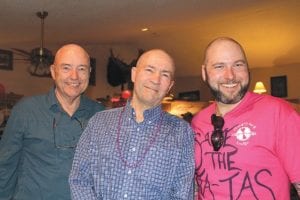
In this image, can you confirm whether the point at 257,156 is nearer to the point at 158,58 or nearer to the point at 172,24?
the point at 158,58

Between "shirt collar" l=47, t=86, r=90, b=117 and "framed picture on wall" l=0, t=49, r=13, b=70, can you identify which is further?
"framed picture on wall" l=0, t=49, r=13, b=70

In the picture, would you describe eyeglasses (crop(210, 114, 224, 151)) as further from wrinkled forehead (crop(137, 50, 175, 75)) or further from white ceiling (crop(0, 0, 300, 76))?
white ceiling (crop(0, 0, 300, 76))

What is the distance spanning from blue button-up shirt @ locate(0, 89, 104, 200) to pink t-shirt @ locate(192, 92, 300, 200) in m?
0.75

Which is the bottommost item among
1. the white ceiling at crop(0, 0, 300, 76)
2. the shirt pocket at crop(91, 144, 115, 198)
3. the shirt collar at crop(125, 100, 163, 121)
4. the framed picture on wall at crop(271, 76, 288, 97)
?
the shirt pocket at crop(91, 144, 115, 198)

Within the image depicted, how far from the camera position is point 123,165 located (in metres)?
1.80

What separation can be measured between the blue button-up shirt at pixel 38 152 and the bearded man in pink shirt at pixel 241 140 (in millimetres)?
700

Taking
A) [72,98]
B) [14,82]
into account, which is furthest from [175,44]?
[72,98]

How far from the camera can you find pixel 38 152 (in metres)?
2.16

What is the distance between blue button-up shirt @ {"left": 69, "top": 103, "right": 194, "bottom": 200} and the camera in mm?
1777

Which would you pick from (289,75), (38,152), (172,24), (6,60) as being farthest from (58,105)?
(289,75)

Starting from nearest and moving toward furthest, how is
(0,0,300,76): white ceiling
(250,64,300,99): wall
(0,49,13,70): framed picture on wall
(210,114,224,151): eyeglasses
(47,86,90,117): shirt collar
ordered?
1. (210,114,224,151): eyeglasses
2. (47,86,90,117): shirt collar
3. (0,0,300,76): white ceiling
4. (0,49,13,70): framed picture on wall
5. (250,64,300,99): wall

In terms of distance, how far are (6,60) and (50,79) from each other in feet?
3.53

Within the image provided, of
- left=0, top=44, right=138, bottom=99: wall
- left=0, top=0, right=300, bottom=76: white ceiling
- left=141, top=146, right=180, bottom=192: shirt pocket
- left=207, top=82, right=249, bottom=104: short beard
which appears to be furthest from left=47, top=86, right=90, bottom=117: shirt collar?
left=0, top=44, right=138, bottom=99: wall

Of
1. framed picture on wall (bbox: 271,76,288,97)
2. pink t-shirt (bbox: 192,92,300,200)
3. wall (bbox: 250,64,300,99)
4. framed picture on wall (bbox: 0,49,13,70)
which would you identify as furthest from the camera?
framed picture on wall (bbox: 271,76,288,97)
